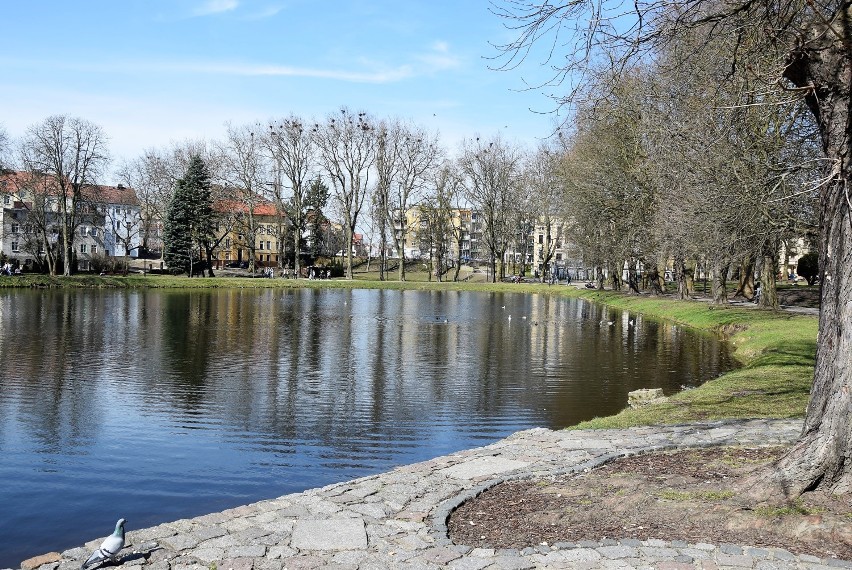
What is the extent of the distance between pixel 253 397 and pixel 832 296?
12977 millimetres

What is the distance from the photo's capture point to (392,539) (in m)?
6.49

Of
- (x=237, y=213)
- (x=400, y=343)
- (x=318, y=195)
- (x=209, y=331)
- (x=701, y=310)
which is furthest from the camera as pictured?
(x=318, y=195)

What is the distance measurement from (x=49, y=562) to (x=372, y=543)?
8.74 ft

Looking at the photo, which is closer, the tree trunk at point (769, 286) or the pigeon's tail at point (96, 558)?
the pigeon's tail at point (96, 558)

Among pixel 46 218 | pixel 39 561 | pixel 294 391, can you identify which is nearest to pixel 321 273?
pixel 46 218

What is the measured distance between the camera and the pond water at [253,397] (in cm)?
1051

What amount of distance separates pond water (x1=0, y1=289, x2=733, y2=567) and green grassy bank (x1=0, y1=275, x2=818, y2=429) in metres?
1.46

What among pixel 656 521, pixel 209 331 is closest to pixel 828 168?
pixel 656 521

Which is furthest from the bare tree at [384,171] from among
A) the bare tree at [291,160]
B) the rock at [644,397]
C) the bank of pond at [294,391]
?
the rock at [644,397]

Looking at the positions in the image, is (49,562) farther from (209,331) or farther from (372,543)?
(209,331)

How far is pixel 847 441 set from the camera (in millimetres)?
6531

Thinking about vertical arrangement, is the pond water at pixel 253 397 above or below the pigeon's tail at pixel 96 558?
below

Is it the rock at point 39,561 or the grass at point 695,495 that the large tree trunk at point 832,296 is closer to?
the grass at point 695,495

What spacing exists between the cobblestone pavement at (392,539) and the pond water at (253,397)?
2570 millimetres
